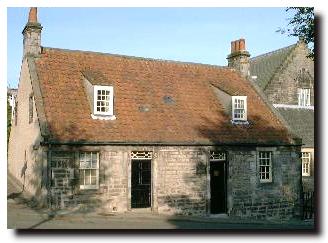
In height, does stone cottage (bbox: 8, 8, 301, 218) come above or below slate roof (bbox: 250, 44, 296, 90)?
below

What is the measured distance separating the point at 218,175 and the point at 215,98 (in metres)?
4.88

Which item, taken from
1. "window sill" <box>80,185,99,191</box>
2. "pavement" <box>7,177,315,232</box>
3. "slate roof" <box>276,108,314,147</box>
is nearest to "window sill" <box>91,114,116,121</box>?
"window sill" <box>80,185,99,191</box>

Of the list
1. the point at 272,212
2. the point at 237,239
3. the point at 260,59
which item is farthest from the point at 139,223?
the point at 260,59

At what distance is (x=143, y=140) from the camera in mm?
19281

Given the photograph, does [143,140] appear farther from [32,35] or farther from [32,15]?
[32,15]

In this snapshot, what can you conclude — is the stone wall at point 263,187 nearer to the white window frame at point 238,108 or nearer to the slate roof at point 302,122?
the white window frame at point 238,108

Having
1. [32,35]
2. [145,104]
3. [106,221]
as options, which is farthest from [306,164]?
[32,35]

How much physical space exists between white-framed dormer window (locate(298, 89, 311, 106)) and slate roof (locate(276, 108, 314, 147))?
291 centimetres

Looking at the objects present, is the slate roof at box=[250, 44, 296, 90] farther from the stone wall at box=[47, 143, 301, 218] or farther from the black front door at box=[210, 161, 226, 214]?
the black front door at box=[210, 161, 226, 214]

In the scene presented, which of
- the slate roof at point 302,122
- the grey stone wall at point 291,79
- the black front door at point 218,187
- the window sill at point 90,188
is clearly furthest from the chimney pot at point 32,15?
the grey stone wall at point 291,79

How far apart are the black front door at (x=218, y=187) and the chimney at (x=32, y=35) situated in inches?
421

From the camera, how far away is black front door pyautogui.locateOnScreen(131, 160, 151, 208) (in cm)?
1933

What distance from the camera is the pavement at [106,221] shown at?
14.9m

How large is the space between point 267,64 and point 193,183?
20171 millimetres
